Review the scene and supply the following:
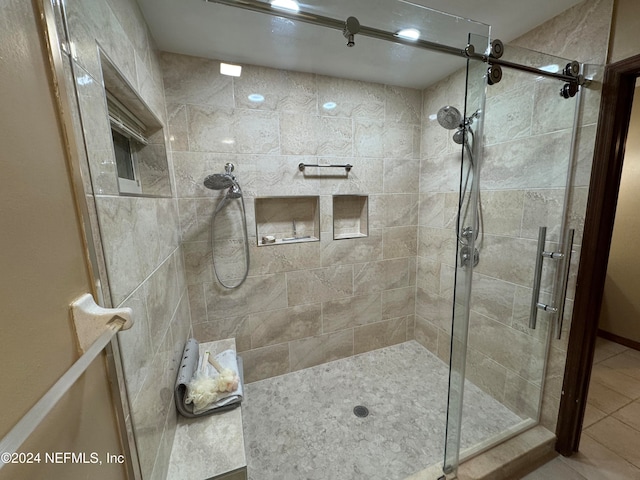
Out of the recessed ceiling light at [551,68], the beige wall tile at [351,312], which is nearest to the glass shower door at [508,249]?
the recessed ceiling light at [551,68]

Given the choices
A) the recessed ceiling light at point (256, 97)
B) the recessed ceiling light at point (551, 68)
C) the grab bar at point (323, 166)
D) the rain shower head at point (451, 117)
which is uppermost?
the recessed ceiling light at point (256, 97)

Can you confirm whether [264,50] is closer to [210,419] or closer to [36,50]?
[36,50]

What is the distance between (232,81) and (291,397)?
7.60ft

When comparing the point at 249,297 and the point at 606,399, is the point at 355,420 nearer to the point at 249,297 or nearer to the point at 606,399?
the point at 249,297

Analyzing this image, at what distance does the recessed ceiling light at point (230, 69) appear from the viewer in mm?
1695

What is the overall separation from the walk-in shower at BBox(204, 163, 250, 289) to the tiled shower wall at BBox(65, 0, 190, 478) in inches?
17.3

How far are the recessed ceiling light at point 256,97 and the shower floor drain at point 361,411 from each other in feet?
7.52

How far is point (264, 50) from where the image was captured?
1.59 metres

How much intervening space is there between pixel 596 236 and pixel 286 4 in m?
1.79

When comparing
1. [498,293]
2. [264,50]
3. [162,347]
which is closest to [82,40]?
[162,347]

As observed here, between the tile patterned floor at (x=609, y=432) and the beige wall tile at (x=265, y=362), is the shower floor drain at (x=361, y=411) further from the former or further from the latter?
the tile patterned floor at (x=609, y=432)

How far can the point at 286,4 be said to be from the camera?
106cm

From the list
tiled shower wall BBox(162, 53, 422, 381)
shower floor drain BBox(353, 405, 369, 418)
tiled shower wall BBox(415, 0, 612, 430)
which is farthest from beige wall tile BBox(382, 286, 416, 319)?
shower floor drain BBox(353, 405, 369, 418)

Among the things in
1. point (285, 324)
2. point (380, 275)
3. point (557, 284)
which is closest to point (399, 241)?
point (380, 275)
